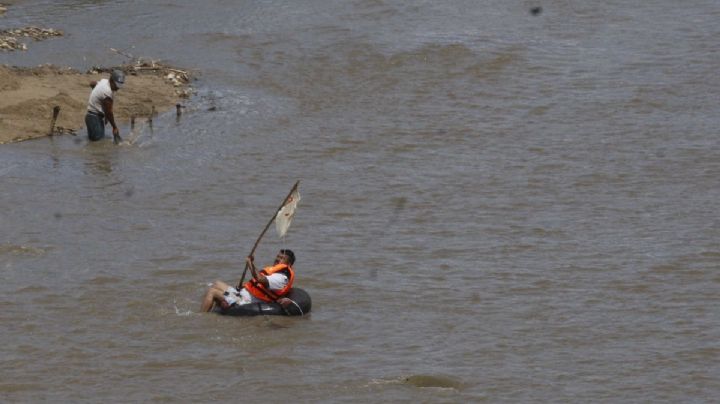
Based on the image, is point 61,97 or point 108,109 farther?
point 61,97

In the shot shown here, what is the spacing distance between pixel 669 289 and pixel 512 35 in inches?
500

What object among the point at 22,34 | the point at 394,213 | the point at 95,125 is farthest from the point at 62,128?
the point at 22,34

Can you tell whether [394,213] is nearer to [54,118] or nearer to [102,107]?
[102,107]

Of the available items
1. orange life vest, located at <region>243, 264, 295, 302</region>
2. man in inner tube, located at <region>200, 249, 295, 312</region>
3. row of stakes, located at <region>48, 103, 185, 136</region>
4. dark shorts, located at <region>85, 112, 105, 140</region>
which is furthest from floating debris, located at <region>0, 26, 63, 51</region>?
orange life vest, located at <region>243, 264, 295, 302</region>

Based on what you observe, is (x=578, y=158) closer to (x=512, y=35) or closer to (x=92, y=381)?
(x=512, y=35)

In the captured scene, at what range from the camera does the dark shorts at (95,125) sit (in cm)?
1922

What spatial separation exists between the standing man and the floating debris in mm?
6467

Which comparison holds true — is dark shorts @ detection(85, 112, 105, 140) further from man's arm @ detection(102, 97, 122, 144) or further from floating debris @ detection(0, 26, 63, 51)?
floating debris @ detection(0, 26, 63, 51)

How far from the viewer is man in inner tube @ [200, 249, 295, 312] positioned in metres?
12.8

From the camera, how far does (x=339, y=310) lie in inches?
520

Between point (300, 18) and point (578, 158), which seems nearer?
point (578, 158)

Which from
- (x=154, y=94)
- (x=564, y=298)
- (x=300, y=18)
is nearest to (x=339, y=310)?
(x=564, y=298)

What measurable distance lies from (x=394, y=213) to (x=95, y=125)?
5337mm

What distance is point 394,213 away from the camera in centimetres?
1659
